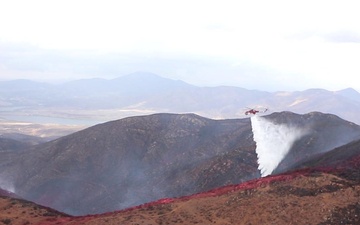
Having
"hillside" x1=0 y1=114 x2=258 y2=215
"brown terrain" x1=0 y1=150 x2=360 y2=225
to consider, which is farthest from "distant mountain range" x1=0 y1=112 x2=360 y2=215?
"brown terrain" x1=0 y1=150 x2=360 y2=225

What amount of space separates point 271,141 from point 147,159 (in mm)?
31390

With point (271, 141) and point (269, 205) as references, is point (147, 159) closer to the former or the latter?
point (271, 141)

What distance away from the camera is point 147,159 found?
93062mm

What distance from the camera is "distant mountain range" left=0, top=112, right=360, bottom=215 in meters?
73.5

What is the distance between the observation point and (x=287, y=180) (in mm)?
38625

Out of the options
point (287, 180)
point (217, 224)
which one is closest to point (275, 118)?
point (287, 180)

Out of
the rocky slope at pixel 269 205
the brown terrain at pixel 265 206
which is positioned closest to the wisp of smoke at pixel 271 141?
the brown terrain at pixel 265 206

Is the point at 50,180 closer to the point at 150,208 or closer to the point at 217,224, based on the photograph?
the point at 150,208

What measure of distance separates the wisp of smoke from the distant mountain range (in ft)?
4.83

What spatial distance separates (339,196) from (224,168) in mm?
38841

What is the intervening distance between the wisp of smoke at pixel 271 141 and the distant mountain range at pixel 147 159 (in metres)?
1.47

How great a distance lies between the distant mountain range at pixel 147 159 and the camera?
7350cm

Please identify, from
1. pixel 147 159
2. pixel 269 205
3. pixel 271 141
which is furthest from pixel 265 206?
pixel 147 159

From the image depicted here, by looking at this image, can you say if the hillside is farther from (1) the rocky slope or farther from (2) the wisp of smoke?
(1) the rocky slope
